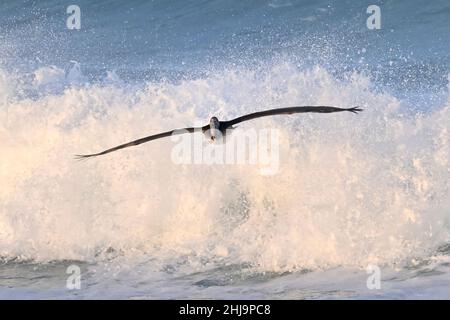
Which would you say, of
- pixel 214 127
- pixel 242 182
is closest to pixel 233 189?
pixel 242 182

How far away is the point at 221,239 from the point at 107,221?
6.12 feet

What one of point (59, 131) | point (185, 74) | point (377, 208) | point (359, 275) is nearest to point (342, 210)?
point (377, 208)

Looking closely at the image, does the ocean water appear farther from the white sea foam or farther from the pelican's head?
the pelican's head

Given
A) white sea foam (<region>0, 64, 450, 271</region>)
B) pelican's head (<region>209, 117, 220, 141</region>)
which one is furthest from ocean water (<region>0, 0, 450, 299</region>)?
pelican's head (<region>209, 117, 220, 141</region>)

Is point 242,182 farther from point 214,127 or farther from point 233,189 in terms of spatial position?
point 214,127

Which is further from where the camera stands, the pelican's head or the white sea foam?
the white sea foam

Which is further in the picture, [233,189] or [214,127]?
[233,189]

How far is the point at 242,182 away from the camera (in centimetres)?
1210

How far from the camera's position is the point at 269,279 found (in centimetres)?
941

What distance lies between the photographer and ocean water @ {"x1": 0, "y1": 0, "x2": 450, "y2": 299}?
31.5 ft

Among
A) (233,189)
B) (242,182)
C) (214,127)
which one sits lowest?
(233,189)
